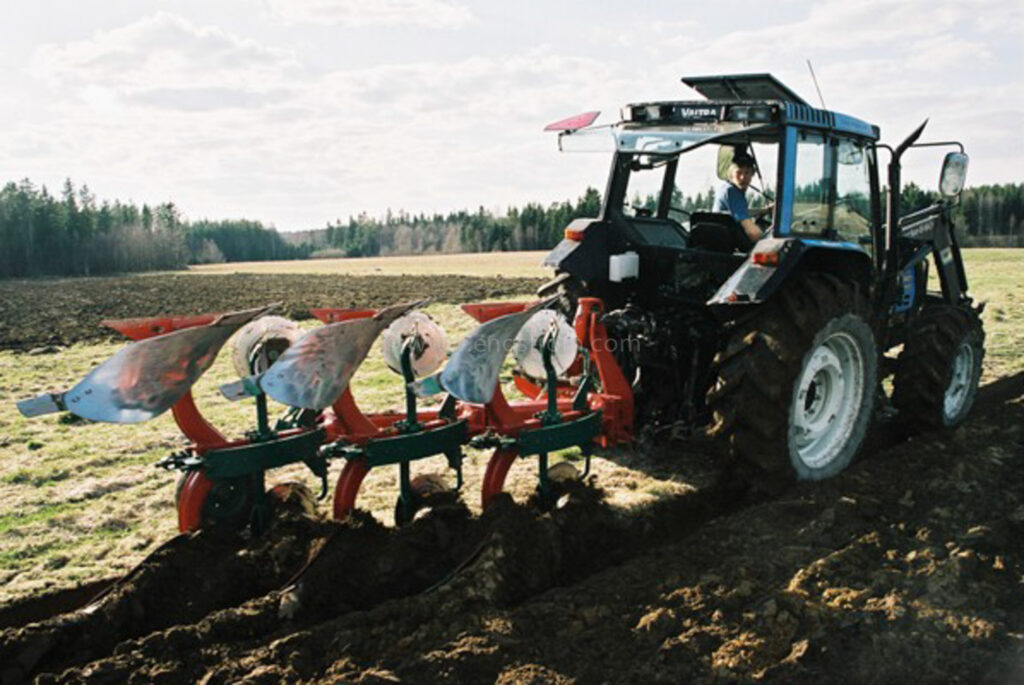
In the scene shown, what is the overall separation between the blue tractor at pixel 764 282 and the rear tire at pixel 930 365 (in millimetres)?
12

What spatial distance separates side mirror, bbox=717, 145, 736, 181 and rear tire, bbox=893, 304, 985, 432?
1982 millimetres

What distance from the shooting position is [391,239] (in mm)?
101562

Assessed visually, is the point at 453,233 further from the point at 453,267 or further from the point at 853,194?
the point at 853,194

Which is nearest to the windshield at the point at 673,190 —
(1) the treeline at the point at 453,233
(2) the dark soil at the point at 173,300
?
(2) the dark soil at the point at 173,300

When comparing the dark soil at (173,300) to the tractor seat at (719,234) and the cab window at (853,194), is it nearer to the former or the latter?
the tractor seat at (719,234)

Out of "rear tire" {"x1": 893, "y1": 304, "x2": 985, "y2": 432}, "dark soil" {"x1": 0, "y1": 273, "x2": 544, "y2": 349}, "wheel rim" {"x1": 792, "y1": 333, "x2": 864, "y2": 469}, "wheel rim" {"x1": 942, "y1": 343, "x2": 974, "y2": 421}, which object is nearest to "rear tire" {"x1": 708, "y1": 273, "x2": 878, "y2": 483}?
"wheel rim" {"x1": 792, "y1": 333, "x2": 864, "y2": 469}

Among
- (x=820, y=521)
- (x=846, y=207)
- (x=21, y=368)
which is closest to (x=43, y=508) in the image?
(x=820, y=521)

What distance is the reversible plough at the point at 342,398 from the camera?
3.74m

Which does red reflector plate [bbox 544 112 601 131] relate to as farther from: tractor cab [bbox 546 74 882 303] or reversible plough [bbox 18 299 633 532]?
reversible plough [bbox 18 299 633 532]

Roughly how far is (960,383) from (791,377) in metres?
3.03

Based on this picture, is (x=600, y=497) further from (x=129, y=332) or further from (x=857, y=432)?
Result: (x=129, y=332)

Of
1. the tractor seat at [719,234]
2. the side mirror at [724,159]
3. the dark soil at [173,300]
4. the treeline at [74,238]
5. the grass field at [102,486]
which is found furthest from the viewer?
the treeline at [74,238]

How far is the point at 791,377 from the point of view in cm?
465

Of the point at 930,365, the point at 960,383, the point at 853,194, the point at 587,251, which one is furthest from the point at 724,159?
the point at 960,383
